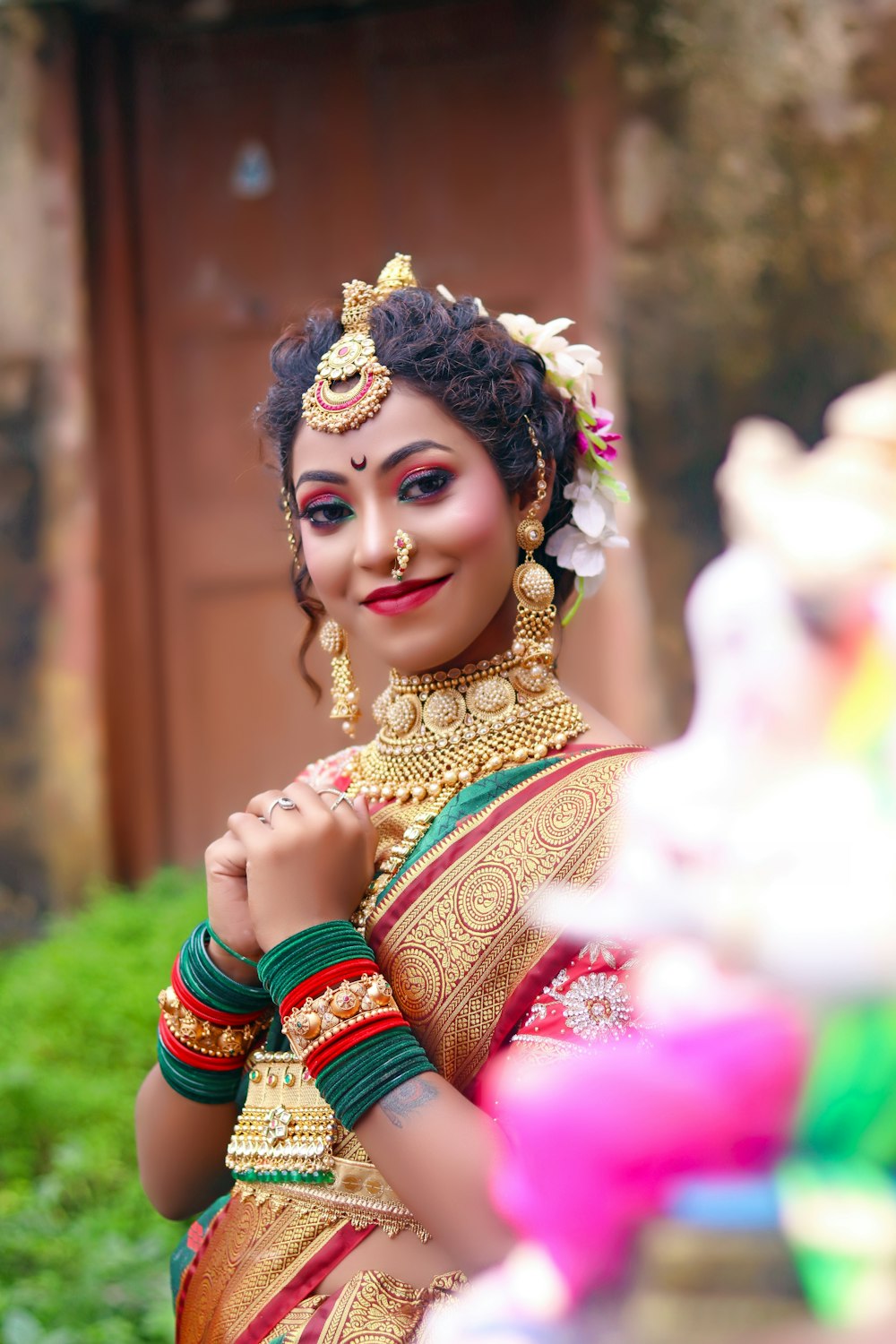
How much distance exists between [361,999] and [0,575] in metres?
3.73

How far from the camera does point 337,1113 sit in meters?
1.31

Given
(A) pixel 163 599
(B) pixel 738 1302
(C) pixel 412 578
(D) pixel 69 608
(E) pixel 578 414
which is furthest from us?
(A) pixel 163 599

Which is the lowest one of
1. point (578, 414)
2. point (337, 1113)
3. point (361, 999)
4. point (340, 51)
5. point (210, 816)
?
point (210, 816)

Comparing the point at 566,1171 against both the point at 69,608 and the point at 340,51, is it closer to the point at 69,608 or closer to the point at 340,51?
the point at 69,608

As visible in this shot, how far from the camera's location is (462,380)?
5.22ft

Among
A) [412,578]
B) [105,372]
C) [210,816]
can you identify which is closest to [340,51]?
[105,372]

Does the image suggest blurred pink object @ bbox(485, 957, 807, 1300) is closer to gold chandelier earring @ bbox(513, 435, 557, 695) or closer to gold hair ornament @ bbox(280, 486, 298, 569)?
gold chandelier earring @ bbox(513, 435, 557, 695)

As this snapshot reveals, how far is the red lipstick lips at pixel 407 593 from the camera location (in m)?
1.55

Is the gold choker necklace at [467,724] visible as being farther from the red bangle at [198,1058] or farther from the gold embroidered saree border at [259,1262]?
the gold embroidered saree border at [259,1262]

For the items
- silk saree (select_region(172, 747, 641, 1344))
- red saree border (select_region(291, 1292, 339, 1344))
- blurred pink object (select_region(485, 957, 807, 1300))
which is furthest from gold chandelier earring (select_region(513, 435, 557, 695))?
blurred pink object (select_region(485, 957, 807, 1300))

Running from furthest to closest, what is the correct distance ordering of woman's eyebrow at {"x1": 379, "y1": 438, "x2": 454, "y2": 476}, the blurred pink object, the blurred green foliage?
the blurred green foliage, woman's eyebrow at {"x1": 379, "y1": 438, "x2": 454, "y2": 476}, the blurred pink object

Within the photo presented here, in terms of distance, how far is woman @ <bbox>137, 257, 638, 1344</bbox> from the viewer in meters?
1.36

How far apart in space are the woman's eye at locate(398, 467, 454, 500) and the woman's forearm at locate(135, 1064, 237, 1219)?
0.73 m

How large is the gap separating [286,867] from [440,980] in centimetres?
20
